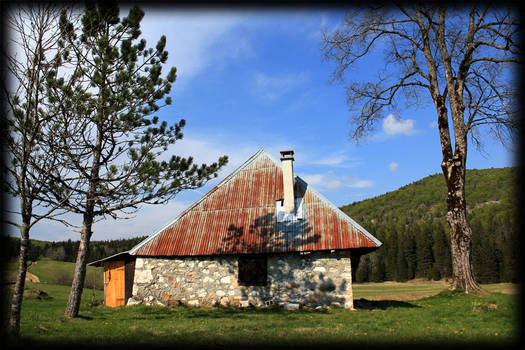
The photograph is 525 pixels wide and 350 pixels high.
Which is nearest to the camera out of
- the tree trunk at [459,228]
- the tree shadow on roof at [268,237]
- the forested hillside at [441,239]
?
the tree shadow on roof at [268,237]

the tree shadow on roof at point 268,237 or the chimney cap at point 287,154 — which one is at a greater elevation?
the chimney cap at point 287,154

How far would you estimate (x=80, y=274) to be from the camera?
416 inches

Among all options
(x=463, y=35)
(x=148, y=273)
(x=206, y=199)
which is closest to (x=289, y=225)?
(x=206, y=199)

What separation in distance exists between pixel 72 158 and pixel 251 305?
27.4ft

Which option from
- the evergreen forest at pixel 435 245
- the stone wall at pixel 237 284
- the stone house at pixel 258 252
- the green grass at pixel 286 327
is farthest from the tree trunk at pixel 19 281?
the evergreen forest at pixel 435 245

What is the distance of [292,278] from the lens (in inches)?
538

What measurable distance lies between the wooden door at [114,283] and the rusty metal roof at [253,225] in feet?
10.4

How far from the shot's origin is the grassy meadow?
24.1ft

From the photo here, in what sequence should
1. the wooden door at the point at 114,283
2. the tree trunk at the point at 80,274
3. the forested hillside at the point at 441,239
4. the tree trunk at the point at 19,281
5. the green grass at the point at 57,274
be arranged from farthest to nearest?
the forested hillside at the point at 441,239 < the green grass at the point at 57,274 < the wooden door at the point at 114,283 < the tree trunk at the point at 80,274 < the tree trunk at the point at 19,281

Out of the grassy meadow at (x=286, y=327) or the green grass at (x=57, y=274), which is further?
the green grass at (x=57, y=274)

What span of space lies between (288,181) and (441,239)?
5064cm

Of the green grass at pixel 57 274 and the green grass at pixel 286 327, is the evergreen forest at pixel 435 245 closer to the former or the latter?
the green grass at pixel 57 274

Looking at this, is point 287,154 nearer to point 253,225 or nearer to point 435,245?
point 253,225

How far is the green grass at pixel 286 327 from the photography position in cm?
736
